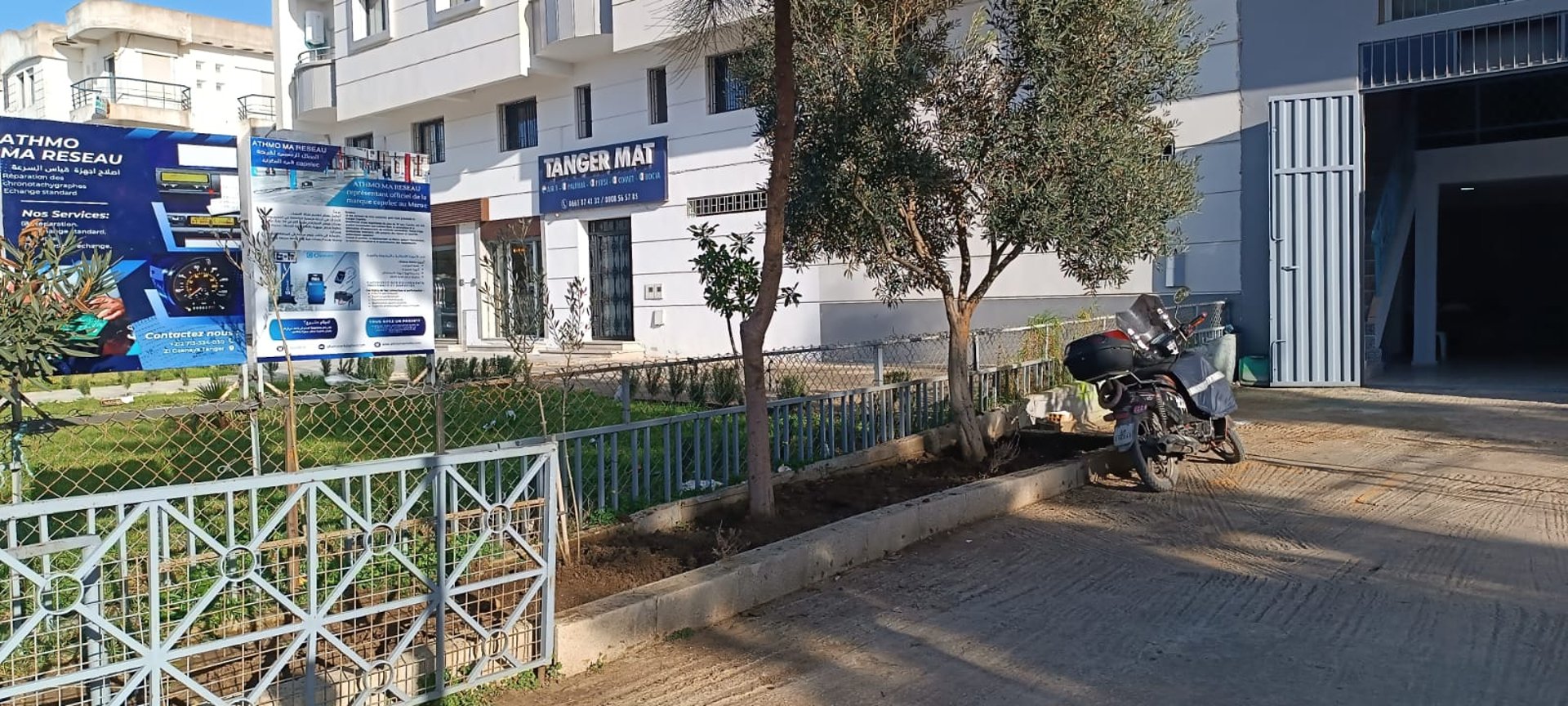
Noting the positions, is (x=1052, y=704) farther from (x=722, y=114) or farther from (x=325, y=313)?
(x=722, y=114)

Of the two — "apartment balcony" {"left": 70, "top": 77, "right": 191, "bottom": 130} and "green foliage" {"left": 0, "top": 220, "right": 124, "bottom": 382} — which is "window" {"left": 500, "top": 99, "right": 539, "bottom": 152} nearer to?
"apartment balcony" {"left": 70, "top": 77, "right": 191, "bottom": 130}

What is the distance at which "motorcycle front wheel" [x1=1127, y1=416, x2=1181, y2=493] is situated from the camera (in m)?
7.93

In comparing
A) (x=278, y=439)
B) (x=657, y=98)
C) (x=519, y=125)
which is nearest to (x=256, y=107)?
(x=519, y=125)

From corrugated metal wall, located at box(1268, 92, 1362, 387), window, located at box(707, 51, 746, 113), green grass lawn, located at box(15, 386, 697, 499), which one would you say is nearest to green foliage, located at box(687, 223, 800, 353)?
green grass lawn, located at box(15, 386, 697, 499)

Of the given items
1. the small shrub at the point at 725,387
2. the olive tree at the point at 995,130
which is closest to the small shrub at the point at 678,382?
the small shrub at the point at 725,387

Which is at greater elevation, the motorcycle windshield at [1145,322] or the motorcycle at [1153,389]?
the motorcycle windshield at [1145,322]

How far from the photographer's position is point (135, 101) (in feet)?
115

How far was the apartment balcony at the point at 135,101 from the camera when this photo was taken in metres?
33.6

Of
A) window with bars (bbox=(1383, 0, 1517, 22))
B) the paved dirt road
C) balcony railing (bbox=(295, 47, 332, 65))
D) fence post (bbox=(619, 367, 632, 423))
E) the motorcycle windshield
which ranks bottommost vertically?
the paved dirt road

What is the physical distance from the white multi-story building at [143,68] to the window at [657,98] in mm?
18085

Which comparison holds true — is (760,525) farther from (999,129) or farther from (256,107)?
(256,107)

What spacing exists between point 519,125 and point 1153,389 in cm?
1808

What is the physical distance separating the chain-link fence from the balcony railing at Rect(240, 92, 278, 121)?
78.4 ft

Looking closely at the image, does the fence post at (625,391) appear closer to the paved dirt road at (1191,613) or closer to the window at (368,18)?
the paved dirt road at (1191,613)
